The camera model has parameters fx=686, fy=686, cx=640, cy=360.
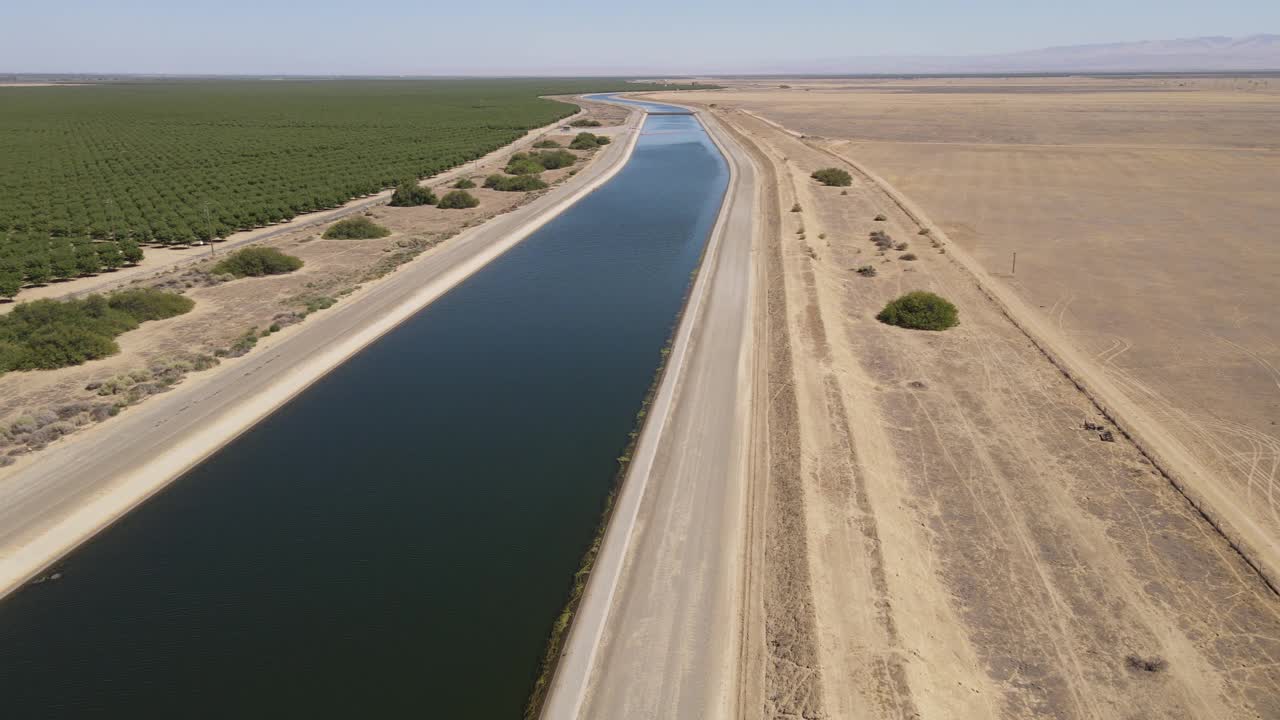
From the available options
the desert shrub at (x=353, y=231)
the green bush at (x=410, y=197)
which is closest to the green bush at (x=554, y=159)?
the green bush at (x=410, y=197)

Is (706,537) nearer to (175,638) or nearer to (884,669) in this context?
(884,669)

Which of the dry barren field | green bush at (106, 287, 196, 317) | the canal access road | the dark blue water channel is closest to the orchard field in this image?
green bush at (106, 287, 196, 317)

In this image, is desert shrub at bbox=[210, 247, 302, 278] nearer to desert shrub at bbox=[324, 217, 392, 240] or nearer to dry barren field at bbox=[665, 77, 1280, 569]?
desert shrub at bbox=[324, 217, 392, 240]

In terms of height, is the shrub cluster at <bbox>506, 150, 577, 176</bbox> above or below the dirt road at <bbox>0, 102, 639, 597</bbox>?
above

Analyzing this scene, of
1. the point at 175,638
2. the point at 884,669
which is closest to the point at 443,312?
the point at 175,638

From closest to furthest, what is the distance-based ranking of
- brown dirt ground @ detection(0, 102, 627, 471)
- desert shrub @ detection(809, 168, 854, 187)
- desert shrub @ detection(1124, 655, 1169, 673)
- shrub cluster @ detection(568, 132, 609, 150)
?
desert shrub @ detection(1124, 655, 1169, 673) < brown dirt ground @ detection(0, 102, 627, 471) < desert shrub @ detection(809, 168, 854, 187) < shrub cluster @ detection(568, 132, 609, 150)

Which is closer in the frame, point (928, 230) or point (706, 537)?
point (706, 537)

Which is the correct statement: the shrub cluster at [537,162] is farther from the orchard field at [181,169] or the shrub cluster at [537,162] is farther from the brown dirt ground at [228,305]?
the brown dirt ground at [228,305]
